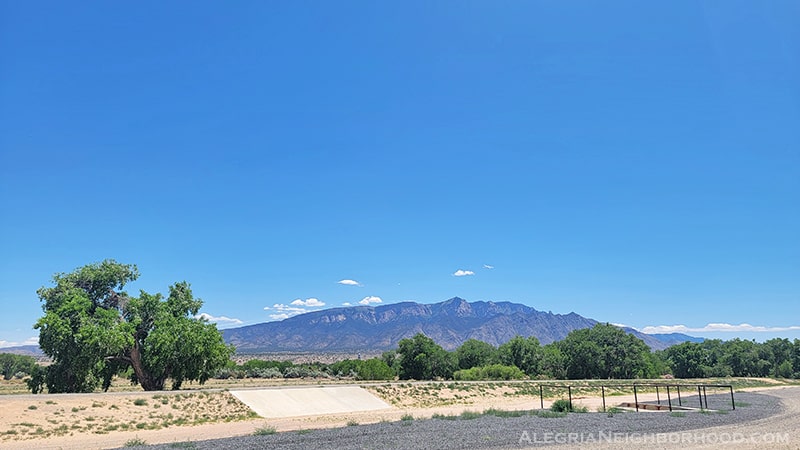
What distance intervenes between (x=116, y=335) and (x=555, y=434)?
32190 mm

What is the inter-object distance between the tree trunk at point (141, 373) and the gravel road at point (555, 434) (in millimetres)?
22935

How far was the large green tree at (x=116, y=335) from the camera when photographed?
36250 mm

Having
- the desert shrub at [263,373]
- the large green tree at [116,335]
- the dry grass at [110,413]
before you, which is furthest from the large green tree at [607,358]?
the dry grass at [110,413]

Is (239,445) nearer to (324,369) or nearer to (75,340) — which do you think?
(75,340)

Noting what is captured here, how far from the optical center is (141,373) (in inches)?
1587

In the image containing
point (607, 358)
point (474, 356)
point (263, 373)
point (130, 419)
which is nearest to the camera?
point (130, 419)

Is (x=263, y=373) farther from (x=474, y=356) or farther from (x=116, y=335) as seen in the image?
(x=116, y=335)

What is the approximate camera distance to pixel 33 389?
38.1 meters

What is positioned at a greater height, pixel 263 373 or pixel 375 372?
pixel 375 372

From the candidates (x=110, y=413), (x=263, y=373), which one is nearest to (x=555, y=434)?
(x=110, y=413)

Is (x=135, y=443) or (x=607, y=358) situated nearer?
(x=135, y=443)

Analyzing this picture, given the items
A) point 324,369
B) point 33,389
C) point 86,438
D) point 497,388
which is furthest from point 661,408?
point 324,369

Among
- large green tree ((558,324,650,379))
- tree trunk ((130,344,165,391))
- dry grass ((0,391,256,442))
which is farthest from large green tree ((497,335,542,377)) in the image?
dry grass ((0,391,256,442))

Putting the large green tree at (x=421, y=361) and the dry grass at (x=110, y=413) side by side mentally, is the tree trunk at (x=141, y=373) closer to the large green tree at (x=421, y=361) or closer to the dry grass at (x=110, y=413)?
the dry grass at (x=110, y=413)
